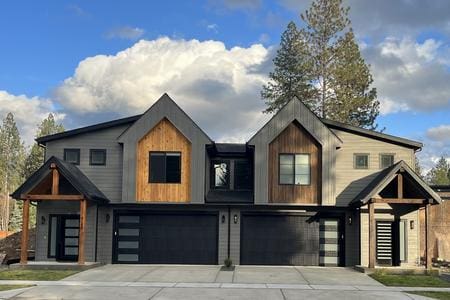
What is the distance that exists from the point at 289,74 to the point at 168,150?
21.7 m

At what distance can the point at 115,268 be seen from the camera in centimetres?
2258

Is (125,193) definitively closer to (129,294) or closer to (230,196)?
(230,196)

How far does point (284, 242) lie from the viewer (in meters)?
24.7

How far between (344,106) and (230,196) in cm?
1837

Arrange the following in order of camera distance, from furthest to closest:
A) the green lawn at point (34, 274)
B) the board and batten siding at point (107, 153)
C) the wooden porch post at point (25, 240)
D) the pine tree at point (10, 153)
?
the pine tree at point (10, 153)
the board and batten siding at point (107, 153)
the wooden porch post at point (25, 240)
the green lawn at point (34, 274)

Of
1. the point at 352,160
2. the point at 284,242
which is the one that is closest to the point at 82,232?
the point at 284,242

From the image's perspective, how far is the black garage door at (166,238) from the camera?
24.7m

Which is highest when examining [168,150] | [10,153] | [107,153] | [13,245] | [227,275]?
[10,153]

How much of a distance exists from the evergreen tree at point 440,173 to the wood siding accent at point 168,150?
45739 mm

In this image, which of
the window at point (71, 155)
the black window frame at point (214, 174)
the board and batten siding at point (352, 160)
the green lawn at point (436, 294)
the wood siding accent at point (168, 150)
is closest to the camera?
the green lawn at point (436, 294)

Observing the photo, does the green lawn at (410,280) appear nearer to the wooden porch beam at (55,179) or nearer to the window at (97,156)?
the window at (97,156)

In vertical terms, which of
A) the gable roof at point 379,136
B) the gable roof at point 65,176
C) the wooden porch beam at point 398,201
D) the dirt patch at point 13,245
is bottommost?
the dirt patch at point 13,245

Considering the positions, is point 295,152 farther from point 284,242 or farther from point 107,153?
point 107,153

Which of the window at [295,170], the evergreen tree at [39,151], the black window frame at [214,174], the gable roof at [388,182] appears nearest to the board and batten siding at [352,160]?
the window at [295,170]
